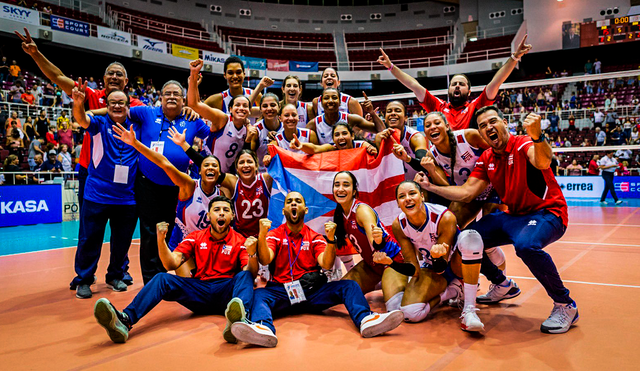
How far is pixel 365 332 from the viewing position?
354cm

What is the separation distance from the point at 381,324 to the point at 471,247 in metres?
1.01

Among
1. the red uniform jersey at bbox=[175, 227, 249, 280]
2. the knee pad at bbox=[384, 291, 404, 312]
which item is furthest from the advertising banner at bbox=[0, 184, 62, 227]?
the knee pad at bbox=[384, 291, 404, 312]

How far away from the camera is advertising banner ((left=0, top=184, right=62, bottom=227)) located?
11.4 meters

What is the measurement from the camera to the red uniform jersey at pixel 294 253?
4289 mm

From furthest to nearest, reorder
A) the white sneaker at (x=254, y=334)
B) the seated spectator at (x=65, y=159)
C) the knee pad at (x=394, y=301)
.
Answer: the seated spectator at (x=65, y=159)
the knee pad at (x=394, y=301)
the white sneaker at (x=254, y=334)

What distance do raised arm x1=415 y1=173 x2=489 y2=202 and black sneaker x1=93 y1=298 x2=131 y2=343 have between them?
289cm

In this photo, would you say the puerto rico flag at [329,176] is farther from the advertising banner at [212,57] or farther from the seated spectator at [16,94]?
the advertising banner at [212,57]

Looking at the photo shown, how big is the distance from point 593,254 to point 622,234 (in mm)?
2527

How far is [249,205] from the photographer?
17.6 ft

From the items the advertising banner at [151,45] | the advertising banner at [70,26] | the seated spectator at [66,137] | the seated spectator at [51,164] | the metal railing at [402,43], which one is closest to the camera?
the seated spectator at [51,164]

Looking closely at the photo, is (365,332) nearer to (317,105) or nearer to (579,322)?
(579,322)

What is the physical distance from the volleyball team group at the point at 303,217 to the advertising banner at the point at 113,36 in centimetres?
1949

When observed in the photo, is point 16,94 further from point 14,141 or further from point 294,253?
point 294,253

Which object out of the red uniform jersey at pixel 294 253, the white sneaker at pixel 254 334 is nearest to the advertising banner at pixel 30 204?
the red uniform jersey at pixel 294 253
